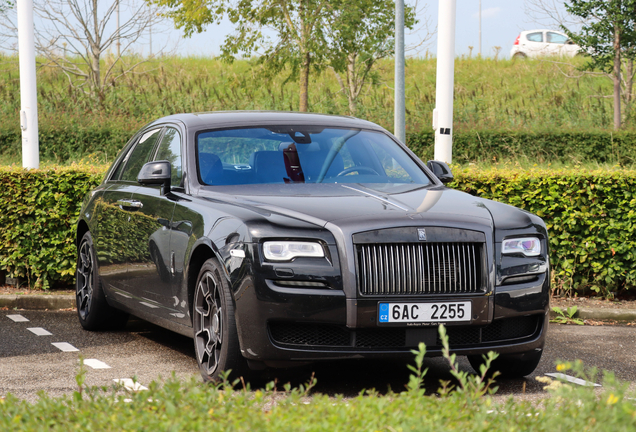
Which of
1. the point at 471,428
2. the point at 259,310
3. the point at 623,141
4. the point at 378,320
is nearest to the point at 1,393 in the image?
the point at 259,310

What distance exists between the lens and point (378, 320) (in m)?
4.88

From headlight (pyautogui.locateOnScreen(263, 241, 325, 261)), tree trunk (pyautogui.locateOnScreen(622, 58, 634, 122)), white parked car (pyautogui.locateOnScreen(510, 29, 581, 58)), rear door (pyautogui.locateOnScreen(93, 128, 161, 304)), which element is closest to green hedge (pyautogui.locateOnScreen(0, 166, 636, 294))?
rear door (pyautogui.locateOnScreen(93, 128, 161, 304))

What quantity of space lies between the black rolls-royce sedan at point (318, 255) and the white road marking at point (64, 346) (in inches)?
30.6

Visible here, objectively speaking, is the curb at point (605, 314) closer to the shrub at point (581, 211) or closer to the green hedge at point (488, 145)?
the shrub at point (581, 211)

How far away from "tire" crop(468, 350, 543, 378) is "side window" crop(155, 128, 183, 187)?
7.90 feet

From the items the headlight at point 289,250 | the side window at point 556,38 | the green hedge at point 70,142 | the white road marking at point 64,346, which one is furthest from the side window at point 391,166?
the side window at point 556,38

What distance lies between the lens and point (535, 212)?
8836 mm

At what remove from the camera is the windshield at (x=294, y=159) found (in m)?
6.14

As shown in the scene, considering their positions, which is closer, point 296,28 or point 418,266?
point 418,266

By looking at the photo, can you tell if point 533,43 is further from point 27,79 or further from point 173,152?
point 173,152

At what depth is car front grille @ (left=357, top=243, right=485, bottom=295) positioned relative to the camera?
489 cm

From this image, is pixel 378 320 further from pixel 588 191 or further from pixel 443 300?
pixel 588 191

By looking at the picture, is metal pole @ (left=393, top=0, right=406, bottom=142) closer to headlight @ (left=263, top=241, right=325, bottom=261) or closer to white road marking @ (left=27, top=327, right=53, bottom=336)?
white road marking @ (left=27, top=327, right=53, bottom=336)

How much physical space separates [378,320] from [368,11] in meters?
15.3
